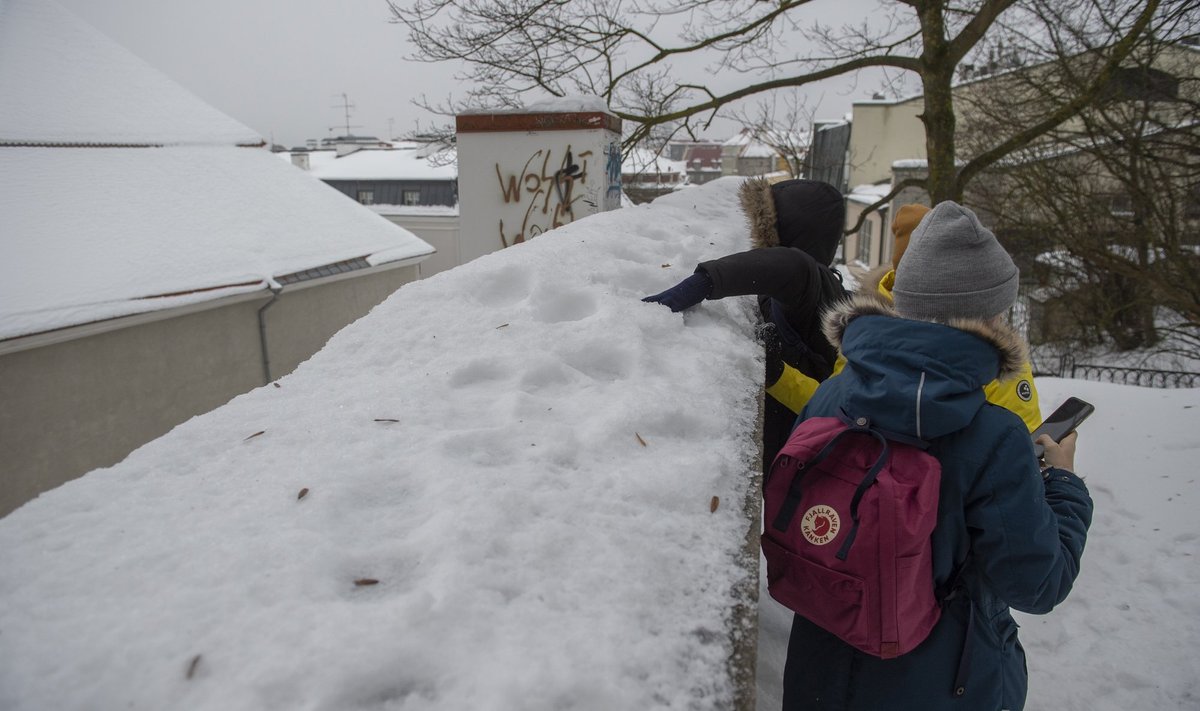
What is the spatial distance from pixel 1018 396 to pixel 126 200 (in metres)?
10.8

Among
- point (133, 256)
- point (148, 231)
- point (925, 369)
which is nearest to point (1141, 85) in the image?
point (925, 369)

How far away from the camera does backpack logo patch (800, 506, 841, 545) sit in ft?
4.88

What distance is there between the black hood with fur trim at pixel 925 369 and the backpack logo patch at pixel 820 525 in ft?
0.72

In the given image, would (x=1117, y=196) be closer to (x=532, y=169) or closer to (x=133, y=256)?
(x=532, y=169)

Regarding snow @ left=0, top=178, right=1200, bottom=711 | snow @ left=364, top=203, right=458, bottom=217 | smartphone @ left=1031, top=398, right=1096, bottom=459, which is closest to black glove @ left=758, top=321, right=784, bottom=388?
snow @ left=0, top=178, right=1200, bottom=711

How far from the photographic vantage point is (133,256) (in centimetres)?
832

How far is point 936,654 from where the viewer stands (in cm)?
155

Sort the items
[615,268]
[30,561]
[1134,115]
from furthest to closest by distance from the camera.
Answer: [1134,115] < [615,268] < [30,561]

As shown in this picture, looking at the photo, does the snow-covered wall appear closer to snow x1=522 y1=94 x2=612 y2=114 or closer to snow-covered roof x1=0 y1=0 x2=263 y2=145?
snow x1=522 y1=94 x2=612 y2=114

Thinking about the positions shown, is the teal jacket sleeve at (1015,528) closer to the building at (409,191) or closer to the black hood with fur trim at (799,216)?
the black hood with fur trim at (799,216)

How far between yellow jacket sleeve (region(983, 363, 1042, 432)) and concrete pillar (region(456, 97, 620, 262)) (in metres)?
3.67

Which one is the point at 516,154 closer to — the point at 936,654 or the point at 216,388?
the point at 936,654

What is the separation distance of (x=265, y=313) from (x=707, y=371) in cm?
898

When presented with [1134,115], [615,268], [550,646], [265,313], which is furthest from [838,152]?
[550,646]
